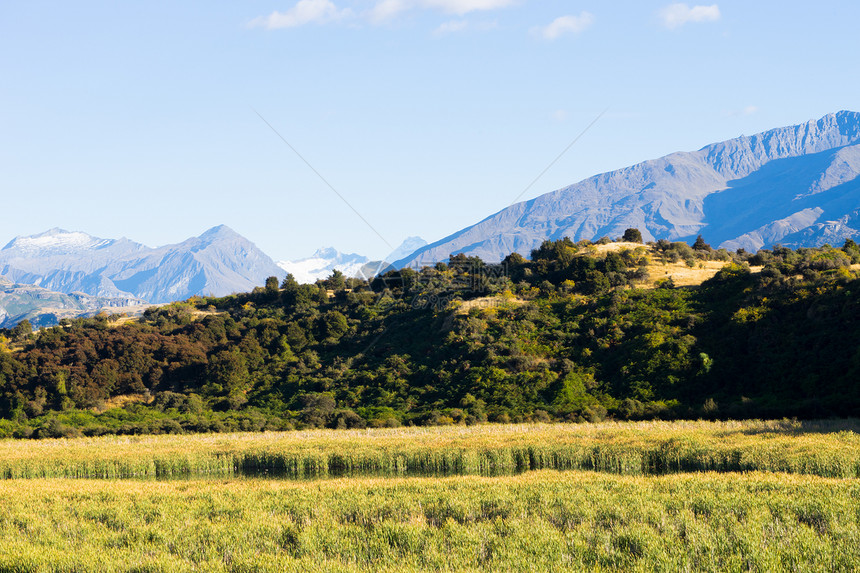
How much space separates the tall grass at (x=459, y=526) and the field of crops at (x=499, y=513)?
75mm

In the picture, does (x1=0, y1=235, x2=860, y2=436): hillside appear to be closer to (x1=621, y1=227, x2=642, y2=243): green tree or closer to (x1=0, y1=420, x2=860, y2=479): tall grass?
(x1=621, y1=227, x2=642, y2=243): green tree

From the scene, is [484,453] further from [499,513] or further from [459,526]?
[459,526]

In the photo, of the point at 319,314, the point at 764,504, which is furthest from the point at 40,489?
the point at 319,314

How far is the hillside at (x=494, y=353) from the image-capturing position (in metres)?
65.7

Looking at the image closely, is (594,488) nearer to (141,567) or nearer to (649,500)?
(649,500)

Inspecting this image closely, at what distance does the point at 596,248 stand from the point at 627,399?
39886mm

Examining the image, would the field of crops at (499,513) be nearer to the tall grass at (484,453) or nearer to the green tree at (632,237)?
the tall grass at (484,453)

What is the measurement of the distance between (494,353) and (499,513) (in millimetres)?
52063

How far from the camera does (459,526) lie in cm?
2391

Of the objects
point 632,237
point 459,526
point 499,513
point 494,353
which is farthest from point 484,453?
point 632,237

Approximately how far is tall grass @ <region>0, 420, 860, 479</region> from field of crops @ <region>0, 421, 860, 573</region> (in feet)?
0.56

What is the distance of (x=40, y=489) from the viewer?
118ft

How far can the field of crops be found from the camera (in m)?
20.6

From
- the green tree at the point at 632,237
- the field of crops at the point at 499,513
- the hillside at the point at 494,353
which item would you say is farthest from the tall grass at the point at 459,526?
the green tree at the point at 632,237
